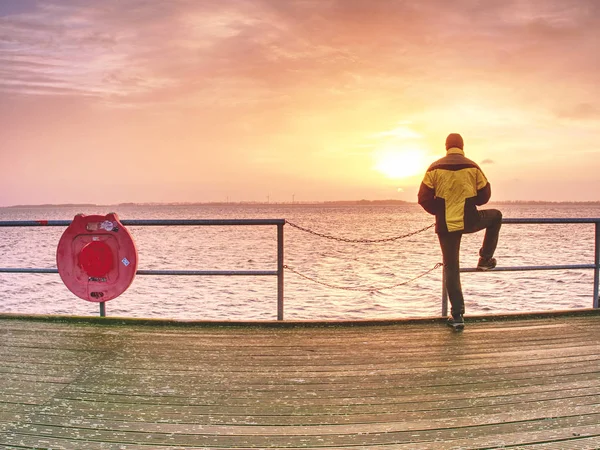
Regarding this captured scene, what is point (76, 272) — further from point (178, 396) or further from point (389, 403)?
point (389, 403)

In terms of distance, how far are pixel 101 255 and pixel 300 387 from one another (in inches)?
99.5

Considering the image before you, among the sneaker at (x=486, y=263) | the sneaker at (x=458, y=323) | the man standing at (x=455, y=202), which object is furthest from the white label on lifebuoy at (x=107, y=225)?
the sneaker at (x=486, y=263)

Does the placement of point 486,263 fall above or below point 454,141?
below

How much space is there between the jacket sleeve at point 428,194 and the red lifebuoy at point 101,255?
8.66 feet

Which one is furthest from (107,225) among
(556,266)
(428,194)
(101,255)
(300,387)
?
(556,266)

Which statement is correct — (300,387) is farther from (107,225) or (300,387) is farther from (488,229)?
(107,225)

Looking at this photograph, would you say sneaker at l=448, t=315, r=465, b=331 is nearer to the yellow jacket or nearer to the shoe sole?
the shoe sole

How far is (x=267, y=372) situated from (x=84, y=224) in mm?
2452

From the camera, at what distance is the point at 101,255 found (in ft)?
15.7

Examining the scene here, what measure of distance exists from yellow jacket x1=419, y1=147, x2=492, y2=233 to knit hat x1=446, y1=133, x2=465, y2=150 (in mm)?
36

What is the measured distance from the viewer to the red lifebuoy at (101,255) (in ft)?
15.7

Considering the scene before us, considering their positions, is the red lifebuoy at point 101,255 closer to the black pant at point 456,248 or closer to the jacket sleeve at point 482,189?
the black pant at point 456,248

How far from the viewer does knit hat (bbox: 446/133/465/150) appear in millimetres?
4504

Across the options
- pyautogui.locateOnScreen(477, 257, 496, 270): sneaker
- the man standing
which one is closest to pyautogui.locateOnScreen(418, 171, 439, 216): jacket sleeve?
the man standing
